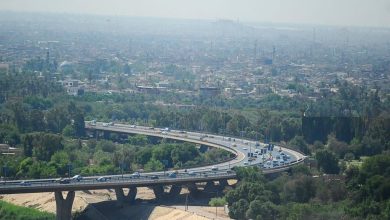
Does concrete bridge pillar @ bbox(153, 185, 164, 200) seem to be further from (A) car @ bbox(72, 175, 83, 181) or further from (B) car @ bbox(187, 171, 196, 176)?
(A) car @ bbox(72, 175, 83, 181)

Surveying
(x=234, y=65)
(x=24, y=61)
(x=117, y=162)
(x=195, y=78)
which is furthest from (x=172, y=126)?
(x=234, y=65)

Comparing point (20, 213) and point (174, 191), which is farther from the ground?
point (174, 191)

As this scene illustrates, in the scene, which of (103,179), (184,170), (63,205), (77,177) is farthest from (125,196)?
(184,170)

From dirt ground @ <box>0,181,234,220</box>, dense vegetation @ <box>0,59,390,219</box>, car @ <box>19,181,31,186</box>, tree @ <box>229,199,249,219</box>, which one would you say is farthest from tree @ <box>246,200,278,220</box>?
car @ <box>19,181,31,186</box>

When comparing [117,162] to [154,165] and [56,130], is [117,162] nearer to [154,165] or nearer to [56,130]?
[154,165]

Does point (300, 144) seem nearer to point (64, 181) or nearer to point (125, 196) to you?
point (125, 196)

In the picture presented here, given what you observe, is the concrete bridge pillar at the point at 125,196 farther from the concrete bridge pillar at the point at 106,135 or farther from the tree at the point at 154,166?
the concrete bridge pillar at the point at 106,135

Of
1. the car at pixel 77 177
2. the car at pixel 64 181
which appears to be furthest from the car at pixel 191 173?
the car at pixel 64 181
